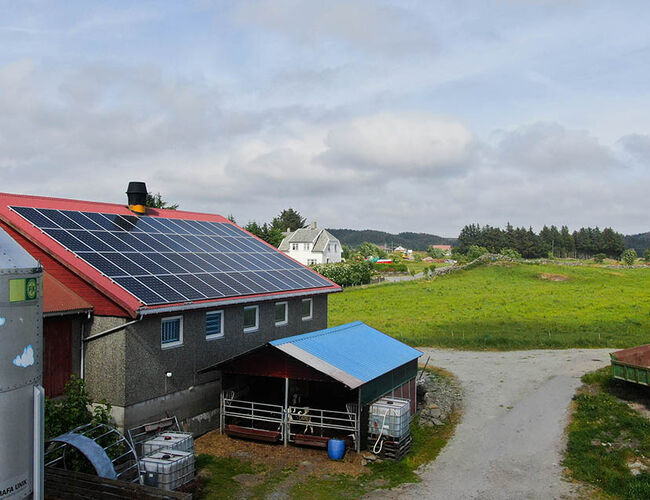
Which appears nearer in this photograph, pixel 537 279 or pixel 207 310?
pixel 207 310

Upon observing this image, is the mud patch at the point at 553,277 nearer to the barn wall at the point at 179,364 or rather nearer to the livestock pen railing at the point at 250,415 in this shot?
the barn wall at the point at 179,364

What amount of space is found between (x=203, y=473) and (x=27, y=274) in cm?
996

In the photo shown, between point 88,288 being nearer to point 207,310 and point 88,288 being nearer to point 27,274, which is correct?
point 207,310

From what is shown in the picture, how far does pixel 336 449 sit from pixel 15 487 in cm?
1112

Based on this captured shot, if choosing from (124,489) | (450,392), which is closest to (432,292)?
(450,392)

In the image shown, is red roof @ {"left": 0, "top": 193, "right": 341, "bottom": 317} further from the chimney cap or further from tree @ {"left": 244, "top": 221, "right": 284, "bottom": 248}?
tree @ {"left": 244, "top": 221, "right": 284, "bottom": 248}

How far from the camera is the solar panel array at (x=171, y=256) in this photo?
1936cm

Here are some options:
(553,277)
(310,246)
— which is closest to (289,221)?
(310,246)

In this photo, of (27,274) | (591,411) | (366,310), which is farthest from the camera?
(366,310)

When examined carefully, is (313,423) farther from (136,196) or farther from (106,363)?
(136,196)

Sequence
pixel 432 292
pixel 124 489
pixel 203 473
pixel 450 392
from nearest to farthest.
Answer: pixel 124 489 < pixel 203 473 < pixel 450 392 < pixel 432 292

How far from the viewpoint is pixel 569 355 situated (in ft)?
119

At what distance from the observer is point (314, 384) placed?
23.5m

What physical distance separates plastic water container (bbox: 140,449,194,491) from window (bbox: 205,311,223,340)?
6.53 meters
